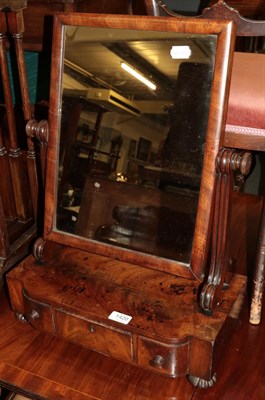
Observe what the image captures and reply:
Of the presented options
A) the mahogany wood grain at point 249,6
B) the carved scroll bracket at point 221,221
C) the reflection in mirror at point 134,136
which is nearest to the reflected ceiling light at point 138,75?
the reflection in mirror at point 134,136

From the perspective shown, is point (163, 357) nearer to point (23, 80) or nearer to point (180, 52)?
point (180, 52)

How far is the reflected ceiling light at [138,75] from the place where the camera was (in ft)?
3.67

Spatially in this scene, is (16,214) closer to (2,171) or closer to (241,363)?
(2,171)

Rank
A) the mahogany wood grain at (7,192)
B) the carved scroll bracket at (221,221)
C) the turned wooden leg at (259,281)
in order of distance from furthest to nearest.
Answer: the mahogany wood grain at (7,192), the turned wooden leg at (259,281), the carved scroll bracket at (221,221)

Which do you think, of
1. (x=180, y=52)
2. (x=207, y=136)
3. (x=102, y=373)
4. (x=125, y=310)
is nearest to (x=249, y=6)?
(x=180, y=52)

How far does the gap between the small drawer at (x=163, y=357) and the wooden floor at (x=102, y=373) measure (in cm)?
5

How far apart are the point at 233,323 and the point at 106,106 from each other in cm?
61

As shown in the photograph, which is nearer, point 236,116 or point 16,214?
point 236,116

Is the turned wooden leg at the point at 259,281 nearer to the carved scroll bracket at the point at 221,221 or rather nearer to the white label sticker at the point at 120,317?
the carved scroll bracket at the point at 221,221

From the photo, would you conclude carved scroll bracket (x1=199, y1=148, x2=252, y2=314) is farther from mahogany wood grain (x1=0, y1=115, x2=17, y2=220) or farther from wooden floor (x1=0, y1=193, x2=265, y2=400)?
mahogany wood grain (x1=0, y1=115, x2=17, y2=220)

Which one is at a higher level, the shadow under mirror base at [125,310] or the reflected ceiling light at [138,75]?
the reflected ceiling light at [138,75]

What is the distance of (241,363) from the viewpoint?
3.88ft

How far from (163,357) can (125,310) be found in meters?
0.13

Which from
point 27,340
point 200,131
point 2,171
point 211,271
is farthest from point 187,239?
point 2,171
